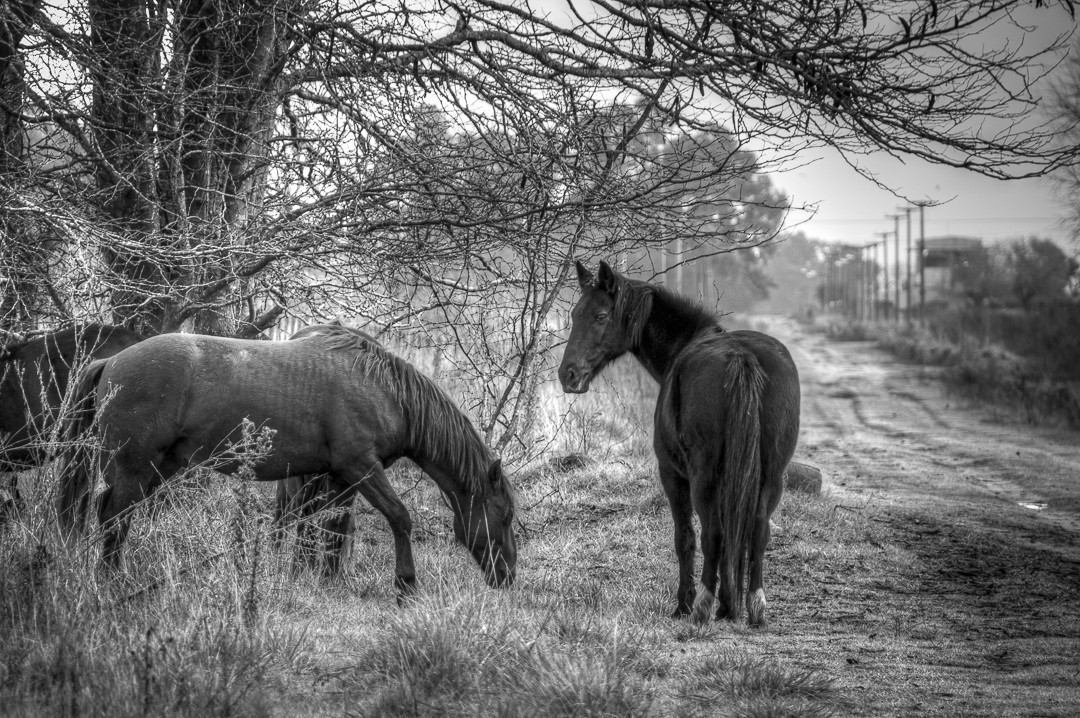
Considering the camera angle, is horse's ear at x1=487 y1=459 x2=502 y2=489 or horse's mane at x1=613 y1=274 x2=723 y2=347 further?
horse's mane at x1=613 y1=274 x2=723 y2=347

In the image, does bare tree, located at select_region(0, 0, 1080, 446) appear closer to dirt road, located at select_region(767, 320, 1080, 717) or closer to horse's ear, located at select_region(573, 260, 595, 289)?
horse's ear, located at select_region(573, 260, 595, 289)

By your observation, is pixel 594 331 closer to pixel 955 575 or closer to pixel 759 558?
pixel 759 558

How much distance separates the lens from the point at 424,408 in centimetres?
614

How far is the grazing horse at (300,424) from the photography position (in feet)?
18.0

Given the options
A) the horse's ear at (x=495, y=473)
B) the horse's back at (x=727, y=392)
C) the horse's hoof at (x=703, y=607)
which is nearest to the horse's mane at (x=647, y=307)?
the horse's back at (x=727, y=392)

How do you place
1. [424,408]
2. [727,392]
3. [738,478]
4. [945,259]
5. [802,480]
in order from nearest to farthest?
[738,478] → [727,392] → [424,408] → [802,480] → [945,259]

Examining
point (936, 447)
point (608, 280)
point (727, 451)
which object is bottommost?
point (936, 447)

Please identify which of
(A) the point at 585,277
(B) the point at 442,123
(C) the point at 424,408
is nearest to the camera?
(C) the point at 424,408

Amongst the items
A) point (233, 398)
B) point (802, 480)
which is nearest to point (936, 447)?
point (802, 480)

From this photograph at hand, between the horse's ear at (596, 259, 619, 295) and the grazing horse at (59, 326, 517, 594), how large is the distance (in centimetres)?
135

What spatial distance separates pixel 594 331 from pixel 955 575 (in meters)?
3.06

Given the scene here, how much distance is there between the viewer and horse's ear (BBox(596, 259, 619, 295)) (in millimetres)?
6398

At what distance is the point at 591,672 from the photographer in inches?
142

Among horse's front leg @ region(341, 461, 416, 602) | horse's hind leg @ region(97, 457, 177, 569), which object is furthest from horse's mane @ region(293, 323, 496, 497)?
horse's hind leg @ region(97, 457, 177, 569)
